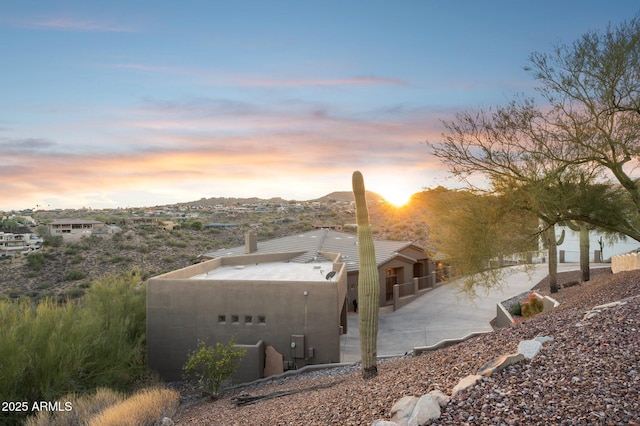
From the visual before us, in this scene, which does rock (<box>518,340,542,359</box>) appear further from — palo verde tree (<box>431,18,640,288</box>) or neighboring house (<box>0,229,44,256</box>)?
neighboring house (<box>0,229,44,256</box>)

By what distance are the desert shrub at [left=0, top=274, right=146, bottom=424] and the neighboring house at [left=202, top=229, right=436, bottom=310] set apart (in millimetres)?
13272

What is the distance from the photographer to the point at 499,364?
7.26 m

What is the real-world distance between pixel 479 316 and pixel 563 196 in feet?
37.3

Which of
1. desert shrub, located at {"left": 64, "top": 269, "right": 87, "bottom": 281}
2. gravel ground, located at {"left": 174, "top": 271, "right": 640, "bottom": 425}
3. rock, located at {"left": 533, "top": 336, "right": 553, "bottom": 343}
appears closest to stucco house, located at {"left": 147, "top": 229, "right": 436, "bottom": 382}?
gravel ground, located at {"left": 174, "top": 271, "right": 640, "bottom": 425}

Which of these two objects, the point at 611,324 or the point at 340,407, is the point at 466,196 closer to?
the point at 611,324

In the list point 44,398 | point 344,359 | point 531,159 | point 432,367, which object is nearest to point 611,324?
point 432,367

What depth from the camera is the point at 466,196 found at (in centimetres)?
1681

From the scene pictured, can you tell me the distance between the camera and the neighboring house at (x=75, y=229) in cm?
5726

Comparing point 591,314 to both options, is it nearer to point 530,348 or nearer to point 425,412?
point 530,348

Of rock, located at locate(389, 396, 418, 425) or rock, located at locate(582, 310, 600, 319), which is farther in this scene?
rock, located at locate(582, 310, 600, 319)

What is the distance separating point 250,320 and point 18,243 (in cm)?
4519

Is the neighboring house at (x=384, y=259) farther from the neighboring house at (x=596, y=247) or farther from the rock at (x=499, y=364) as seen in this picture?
the rock at (x=499, y=364)

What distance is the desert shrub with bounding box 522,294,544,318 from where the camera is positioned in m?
19.8

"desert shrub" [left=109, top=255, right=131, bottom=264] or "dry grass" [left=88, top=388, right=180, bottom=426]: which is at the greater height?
"desert shrub" [left=109, top=255, right=131, bottom=264]
